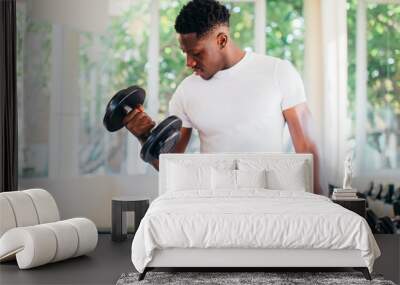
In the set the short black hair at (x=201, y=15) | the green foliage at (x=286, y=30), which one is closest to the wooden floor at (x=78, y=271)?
the short black hair at (x=201, y=15)

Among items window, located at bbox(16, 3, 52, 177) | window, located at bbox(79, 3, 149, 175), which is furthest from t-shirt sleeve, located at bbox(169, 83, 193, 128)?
window, located at bbox(16, 3, 52, 177)

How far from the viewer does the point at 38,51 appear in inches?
278

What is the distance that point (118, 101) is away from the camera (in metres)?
7.08

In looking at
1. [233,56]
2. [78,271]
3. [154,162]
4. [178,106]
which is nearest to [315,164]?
[233,56]

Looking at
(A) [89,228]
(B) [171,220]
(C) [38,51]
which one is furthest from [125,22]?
A: (B) [171,220]

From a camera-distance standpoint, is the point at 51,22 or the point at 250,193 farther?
the point at 51,22

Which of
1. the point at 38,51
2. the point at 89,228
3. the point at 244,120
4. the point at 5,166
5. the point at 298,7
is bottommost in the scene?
the point at 89,228

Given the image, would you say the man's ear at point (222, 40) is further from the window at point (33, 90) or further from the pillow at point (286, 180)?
the window at point (33, 90)

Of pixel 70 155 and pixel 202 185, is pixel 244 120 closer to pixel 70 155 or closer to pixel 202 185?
pixel 202 185

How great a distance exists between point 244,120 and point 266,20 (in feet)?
3.66

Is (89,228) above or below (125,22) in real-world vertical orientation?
below

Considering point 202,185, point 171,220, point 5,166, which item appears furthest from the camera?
point 5,166

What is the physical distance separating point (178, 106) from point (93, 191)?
4.30 feet

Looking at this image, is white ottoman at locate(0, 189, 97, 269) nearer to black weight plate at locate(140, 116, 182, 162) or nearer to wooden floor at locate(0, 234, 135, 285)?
wooden floor at locate(0, 234, 135, 285)
